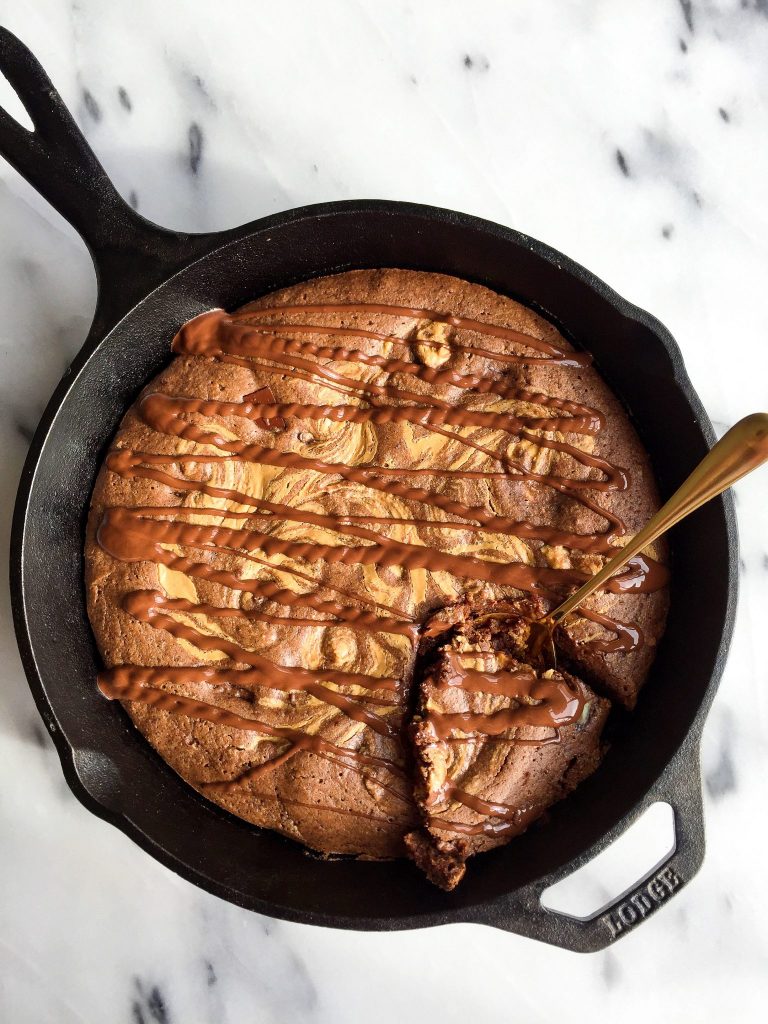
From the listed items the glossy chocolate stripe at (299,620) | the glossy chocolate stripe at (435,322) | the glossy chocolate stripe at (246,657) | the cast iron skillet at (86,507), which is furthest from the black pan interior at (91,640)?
the glossy chocolate stripe at (299,620)

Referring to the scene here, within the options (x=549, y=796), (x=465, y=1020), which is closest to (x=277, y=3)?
(x=549, y=796)

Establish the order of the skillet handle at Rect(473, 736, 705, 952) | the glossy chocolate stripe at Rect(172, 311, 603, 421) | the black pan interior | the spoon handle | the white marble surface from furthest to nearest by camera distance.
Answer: the white marble surface, the glossy chocolate stripe at Rect(172, 311, 603, 421), the black pan interior, the skillet handle at Rect(473, 736, 705, 952), the spoon handle

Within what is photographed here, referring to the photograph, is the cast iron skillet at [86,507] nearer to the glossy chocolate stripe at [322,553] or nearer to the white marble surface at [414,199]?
the glossy chocolate stripe at [322,553]

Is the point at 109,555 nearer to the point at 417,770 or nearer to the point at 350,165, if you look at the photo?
the point at 417,770

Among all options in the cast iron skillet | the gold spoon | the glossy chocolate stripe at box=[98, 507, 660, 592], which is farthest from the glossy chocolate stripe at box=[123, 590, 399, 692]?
the gold spoon

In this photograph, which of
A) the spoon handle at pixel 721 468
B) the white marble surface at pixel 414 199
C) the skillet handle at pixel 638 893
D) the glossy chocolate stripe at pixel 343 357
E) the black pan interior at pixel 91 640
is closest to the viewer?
the spoon handle at pixel 721 468

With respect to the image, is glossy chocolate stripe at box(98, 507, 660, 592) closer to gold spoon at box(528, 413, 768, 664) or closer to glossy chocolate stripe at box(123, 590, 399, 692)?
glossy chocolate stripe at box(123, 590, 399, 692)
